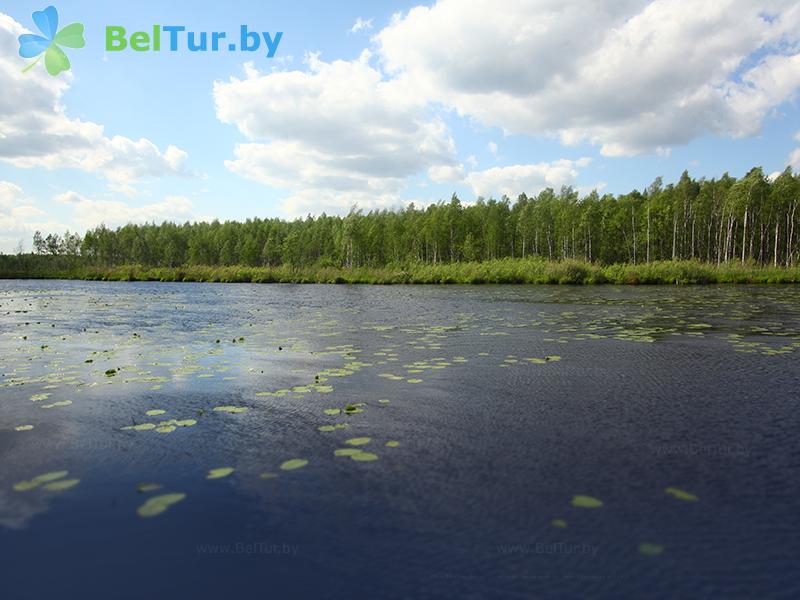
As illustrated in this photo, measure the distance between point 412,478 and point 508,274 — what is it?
48567mm

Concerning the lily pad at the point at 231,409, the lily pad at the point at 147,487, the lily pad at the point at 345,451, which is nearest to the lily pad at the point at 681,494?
the lily pad at the point at 345,451

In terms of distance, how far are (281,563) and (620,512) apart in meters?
2.46

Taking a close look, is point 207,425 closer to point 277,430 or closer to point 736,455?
point 277,430

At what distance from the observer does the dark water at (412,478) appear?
3.12m

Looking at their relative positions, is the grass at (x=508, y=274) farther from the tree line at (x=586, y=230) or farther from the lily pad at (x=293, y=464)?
the lily pad at (x=293, y=464)

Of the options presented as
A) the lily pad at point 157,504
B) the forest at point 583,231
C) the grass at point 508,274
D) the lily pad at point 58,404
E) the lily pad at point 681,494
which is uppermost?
the forest at point 583,231

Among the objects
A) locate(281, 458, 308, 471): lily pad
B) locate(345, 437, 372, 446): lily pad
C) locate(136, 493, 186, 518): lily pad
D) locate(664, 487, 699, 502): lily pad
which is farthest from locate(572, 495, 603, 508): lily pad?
locate(136, 493, 186, 518): lily pad

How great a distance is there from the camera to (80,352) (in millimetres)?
11430

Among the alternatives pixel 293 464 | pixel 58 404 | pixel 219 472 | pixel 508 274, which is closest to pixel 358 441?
pixel 293 464

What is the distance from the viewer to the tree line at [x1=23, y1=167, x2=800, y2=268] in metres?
65.4

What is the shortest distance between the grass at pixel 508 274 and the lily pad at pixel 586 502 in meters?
45.6

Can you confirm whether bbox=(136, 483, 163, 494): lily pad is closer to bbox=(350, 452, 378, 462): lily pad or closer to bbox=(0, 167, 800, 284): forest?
bbox=(350, 452, 378, 462): lily pad

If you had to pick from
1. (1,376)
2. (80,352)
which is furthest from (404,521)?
(80,352)

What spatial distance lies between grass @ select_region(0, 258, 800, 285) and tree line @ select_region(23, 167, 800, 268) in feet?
19.2
